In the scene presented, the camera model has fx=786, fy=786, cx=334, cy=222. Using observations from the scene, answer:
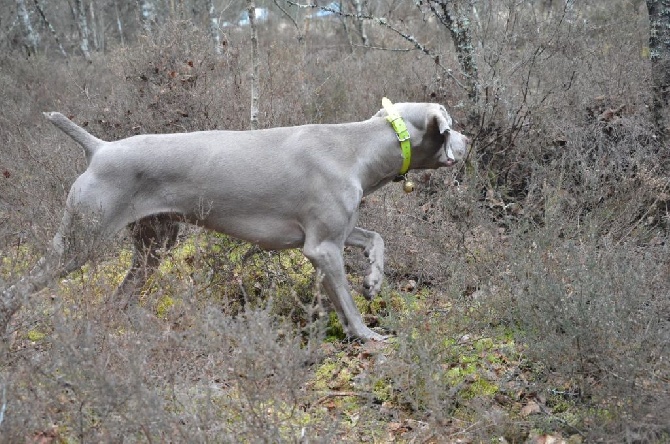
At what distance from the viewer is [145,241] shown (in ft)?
17.6

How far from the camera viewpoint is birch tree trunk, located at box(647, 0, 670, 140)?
6.74 m

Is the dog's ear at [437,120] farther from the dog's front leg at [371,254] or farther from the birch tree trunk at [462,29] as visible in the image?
the birch tree trunk at [462,29]

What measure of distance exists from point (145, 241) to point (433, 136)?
2.08 metres

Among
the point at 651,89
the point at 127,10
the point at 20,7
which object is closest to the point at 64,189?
the point at 651,89

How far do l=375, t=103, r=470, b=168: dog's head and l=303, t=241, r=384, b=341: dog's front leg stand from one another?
88cm

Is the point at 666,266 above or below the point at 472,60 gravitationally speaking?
below

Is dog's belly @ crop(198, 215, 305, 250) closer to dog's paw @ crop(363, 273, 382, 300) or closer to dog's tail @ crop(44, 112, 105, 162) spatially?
dog's paw @ crop(363, 273, 382, 300)

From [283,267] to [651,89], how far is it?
380cm

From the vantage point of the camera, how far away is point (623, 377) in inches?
142

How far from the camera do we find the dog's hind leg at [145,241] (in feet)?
16.5

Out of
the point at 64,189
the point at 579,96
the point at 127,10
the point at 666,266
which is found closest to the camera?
the point at 666,266

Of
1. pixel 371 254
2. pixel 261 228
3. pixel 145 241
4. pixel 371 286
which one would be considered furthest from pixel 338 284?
pixel 145 241

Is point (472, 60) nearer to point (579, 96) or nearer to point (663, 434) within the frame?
point (579, 96)

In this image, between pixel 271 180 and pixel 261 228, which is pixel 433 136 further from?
pixel 261 228
